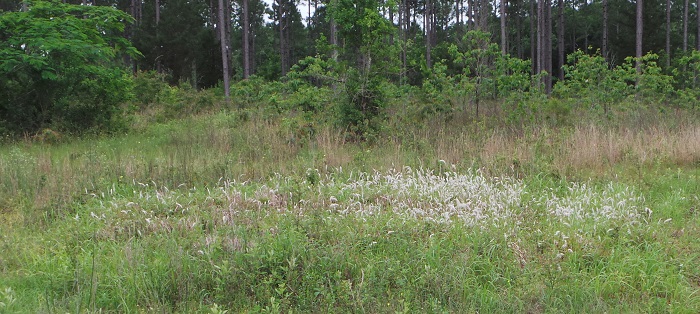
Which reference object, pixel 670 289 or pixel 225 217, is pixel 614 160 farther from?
pixel 225 217

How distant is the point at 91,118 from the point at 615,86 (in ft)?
45.3

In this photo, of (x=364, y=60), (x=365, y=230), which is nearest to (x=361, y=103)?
A: (x=364, y=60)

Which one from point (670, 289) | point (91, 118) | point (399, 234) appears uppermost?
point (91, 118)

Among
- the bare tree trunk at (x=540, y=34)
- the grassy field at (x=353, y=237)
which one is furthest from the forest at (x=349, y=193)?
the bare tree trunk at (x=540, y=34)

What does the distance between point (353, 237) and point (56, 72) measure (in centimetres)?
1164

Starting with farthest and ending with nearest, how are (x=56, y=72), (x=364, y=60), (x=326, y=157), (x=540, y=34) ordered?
(x=540, y=34)
(x=56, y=72)
(x=364, y=60)
(x=326, y=157)

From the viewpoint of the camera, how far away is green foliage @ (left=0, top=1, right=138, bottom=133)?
504 inches

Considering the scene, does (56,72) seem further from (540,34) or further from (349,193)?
(540,34)

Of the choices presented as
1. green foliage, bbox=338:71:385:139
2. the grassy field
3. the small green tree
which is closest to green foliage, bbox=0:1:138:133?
the grassy field

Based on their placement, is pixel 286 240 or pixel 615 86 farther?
pixel 615 86

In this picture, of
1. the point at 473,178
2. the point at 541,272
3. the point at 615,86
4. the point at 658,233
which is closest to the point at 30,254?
the point at 541,272

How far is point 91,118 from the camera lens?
46.5 ft

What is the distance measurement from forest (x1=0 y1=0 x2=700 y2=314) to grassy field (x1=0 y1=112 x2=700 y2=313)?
24 millimetres

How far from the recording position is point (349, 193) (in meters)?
6.06
